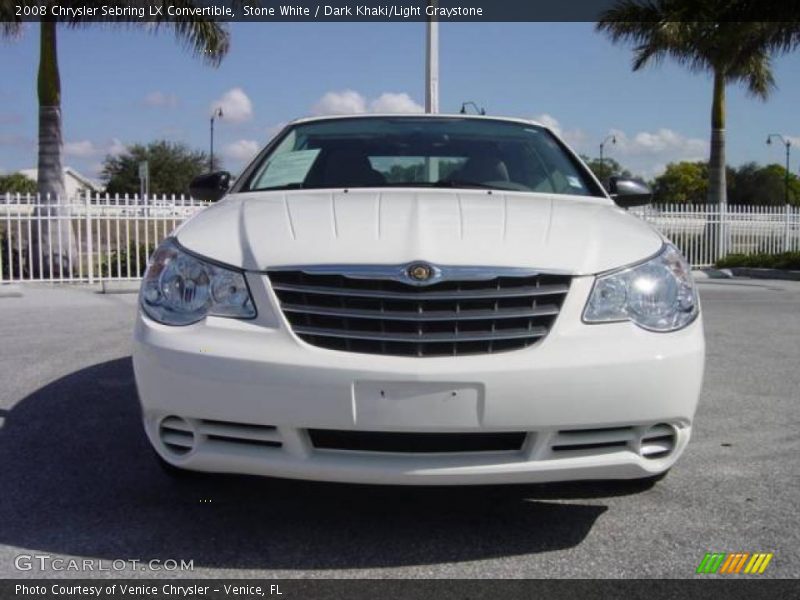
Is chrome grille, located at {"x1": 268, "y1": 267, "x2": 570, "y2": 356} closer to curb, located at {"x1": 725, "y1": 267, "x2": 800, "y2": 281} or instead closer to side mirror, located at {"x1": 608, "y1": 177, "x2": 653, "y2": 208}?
side mirror, located at {"x1": 608, "y1": 177, "x2": 653, "y2": 208}

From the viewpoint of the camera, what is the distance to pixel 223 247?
9.50ft

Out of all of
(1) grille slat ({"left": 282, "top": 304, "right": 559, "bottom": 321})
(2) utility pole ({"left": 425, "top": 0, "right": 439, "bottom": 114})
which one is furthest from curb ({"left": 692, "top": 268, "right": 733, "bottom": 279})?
(1) grille slat ({"left": 282, "top": 304, "right": 559, "bottom": 321})

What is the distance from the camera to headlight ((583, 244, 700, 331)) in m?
2.75

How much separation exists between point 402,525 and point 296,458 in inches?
24.7

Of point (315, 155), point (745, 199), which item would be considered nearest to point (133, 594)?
point (315, 155)

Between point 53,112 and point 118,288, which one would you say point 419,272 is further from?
point 53,112

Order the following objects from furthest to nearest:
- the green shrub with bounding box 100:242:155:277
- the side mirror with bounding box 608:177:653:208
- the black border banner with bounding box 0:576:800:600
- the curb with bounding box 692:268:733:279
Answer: the curb with bounding box 692:268:733:279 < the green shrub with bounding box 100:242:155:277 < the side mirror with bounding box 608:177:653:208 < the black border banner with bounding box 0:576:800:600

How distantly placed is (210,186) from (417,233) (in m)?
1.94

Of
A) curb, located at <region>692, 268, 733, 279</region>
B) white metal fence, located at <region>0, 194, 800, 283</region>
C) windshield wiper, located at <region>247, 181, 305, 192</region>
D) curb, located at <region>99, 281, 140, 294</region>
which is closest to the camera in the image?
windshield wiper, located at <region>247, 181, 305, 192</region>

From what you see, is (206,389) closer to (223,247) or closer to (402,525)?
(223,247)

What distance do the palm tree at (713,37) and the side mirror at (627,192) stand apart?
16.1 m

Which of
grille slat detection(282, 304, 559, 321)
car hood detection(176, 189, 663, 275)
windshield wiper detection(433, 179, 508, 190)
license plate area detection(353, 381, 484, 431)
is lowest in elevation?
license plate area detection(353, 381, 484, 431)

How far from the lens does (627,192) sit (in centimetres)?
435

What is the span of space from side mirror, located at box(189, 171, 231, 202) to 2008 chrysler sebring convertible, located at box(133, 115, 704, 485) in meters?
1.49
